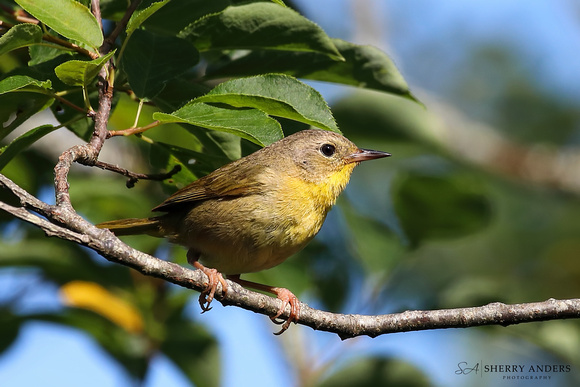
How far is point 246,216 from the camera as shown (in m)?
4.03

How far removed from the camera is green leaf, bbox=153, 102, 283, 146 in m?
2.81

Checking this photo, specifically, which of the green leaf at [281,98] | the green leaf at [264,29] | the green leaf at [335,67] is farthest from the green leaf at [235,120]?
the green leaf at [335,67]

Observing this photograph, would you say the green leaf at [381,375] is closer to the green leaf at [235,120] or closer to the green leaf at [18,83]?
the green leaf at [235,120]

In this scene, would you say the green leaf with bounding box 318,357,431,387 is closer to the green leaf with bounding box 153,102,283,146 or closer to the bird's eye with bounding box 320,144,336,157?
the bird's eye with bounding box 320,144,336,157

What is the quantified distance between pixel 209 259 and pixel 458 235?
184cm

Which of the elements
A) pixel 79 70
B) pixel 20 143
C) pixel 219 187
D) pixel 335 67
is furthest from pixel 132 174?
pixel 335 67

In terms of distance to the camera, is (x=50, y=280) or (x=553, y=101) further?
(x=553, y=101)

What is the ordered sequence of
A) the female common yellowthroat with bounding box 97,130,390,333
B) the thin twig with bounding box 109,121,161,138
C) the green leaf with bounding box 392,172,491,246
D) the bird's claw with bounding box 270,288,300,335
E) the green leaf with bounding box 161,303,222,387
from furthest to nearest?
the green leaf with bounding box 161,303,222,387 < the green leaf with bounding box 392,172,491,246 < the female common yellowthroat with bounding box 97,130,390,333 < the bird's claw with bounding box 270,288,300,335 < the thin twig with bounding box 109,121,161,138

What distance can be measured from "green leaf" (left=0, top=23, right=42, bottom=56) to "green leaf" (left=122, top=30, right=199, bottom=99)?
395mm

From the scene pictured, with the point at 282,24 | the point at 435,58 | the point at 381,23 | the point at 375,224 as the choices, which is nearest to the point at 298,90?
the point at 282,24

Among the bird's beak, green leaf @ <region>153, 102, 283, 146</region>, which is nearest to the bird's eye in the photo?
the bird's beak

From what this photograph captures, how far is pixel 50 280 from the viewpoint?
495 cm

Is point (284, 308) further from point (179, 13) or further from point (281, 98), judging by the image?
point (179, 13)

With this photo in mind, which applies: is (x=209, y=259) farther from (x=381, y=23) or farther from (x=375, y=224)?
(x=381, y=23)
